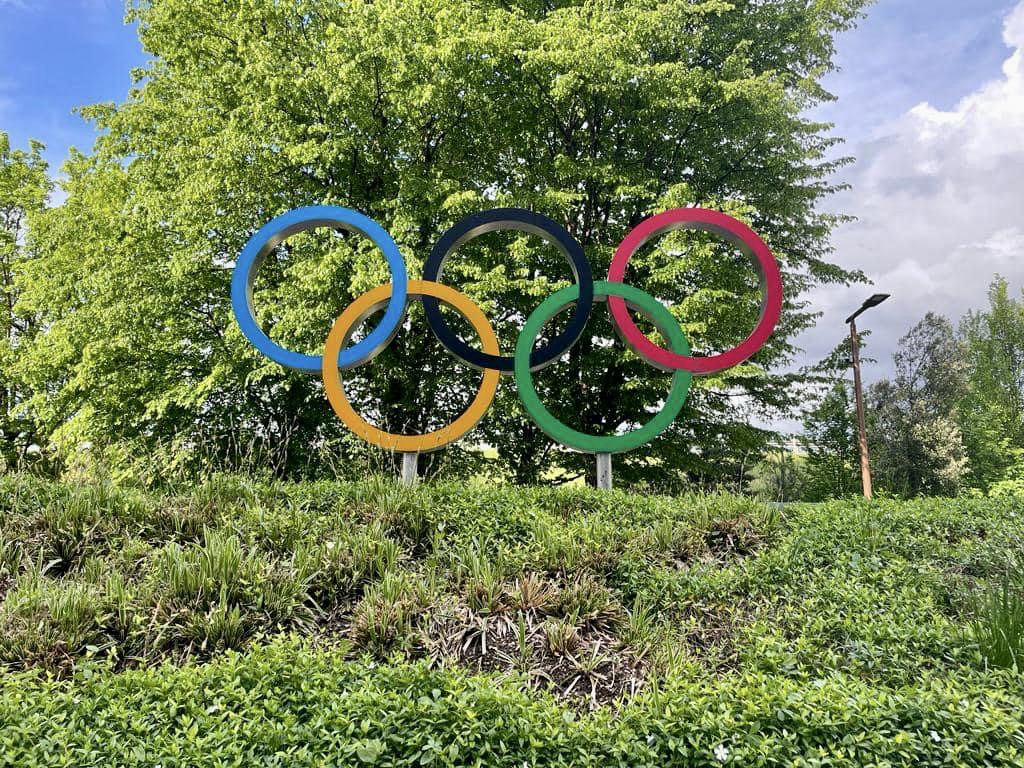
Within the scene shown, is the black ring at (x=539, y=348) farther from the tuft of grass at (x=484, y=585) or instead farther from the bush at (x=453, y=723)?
the bush at (x=453, y=723)

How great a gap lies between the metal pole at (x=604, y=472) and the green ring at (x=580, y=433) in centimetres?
8

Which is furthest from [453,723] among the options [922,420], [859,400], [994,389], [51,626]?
[994,389]

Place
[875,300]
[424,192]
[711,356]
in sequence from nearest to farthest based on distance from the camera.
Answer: [711,356] < [424,192] < [875,300]

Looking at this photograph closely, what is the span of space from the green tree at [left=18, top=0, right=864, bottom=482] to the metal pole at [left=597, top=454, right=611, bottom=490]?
4.14m

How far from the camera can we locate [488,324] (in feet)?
24.5

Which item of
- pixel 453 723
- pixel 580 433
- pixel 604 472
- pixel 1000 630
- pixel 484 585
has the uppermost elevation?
pixel 580 433

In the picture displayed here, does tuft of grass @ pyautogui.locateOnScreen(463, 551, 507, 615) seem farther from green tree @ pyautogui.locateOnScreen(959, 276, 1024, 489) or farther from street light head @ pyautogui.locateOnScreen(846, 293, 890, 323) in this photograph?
green tree @ pyautogui.locateOnScreen(959, 276, 1024, 489)

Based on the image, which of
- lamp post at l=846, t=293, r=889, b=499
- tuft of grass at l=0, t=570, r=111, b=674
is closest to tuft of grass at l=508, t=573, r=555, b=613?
tuft of grass at l=0, t=570, r=111, b=674

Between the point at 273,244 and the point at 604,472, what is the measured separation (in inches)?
193

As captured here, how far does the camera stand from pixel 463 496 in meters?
5.80

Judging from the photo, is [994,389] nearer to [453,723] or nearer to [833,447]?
[833,447]

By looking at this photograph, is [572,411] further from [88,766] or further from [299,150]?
[88,766]

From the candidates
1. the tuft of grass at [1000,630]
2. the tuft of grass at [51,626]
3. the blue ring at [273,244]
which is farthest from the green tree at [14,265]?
the tuft of grass at [1000,630]

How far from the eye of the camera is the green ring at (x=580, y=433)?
728cm
